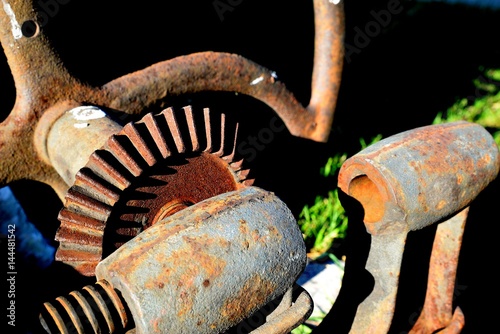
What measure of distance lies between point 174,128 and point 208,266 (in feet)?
1.18

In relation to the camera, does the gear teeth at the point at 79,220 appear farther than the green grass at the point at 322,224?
No

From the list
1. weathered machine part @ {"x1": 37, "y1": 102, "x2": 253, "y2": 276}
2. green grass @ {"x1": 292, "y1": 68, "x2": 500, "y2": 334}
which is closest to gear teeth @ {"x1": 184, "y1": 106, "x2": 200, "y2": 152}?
weathered machine part @ {"x1": 37, "y1": 102, "x2": 253, "y2": 276}

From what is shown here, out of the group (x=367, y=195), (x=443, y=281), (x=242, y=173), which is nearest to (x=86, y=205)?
(x=242, y=173)

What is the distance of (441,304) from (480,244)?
1143 mm

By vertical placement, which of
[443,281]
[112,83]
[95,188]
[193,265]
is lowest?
[443,281]

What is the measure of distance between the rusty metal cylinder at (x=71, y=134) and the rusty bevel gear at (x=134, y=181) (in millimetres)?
A: 175

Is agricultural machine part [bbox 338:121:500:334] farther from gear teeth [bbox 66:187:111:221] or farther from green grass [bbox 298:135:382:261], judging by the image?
green grass [bbox 298:135:382:261]

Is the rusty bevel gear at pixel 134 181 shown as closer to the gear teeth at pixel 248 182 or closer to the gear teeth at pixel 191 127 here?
the gear teeth at pixel 191 127

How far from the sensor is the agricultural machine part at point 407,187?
1261 mm

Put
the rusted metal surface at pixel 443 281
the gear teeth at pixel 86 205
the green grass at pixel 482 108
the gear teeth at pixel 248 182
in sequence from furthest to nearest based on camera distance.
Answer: the green grass at pixel 482 108 < the rusted metal surface at pixel 443 281 < the gear teeth at pixel 248 182 < the gear teeth at pixel 86 205

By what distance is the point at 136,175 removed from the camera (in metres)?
1.16

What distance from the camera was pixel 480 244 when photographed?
8.50ft

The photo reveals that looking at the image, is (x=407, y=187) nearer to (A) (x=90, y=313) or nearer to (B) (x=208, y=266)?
(B) (x=208, y=266)

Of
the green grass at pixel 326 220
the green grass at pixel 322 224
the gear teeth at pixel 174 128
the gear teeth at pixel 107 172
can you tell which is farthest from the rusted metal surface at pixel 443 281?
the gear teeth at pixel 107 172
